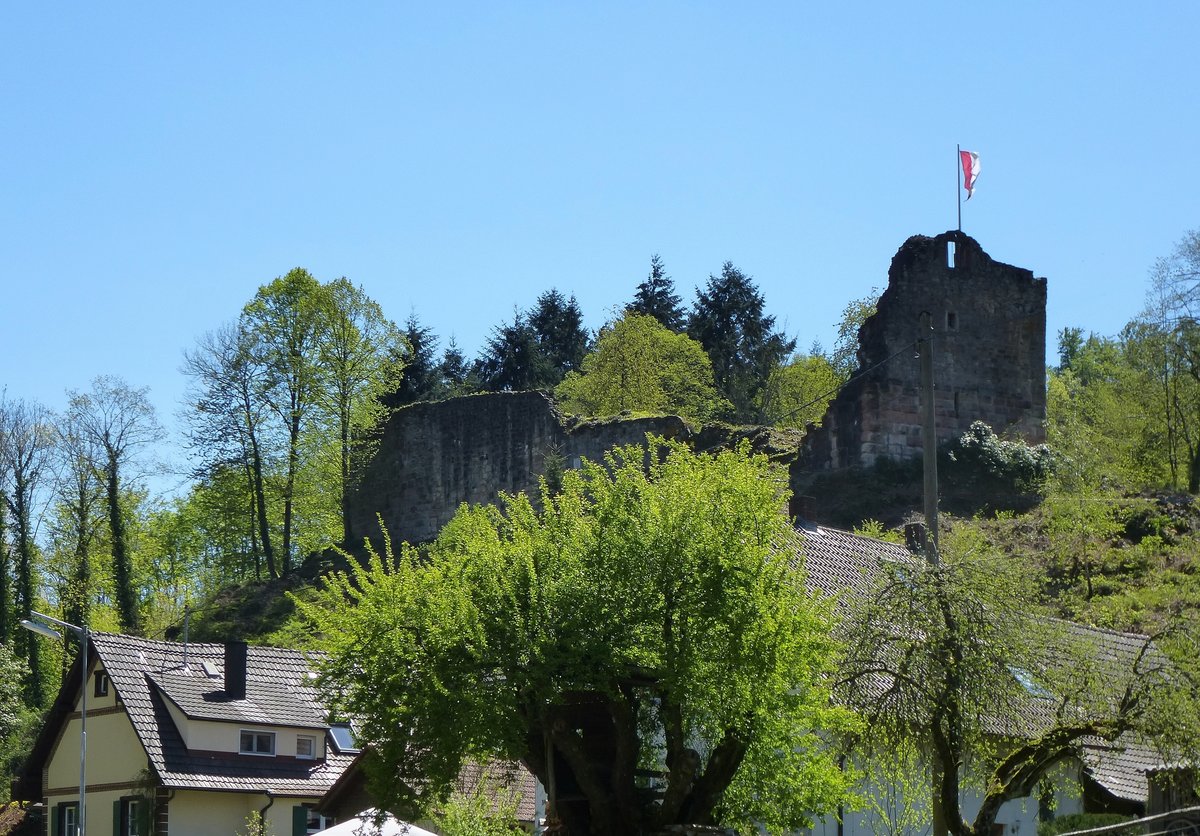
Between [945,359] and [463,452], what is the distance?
1421cm

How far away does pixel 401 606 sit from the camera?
20859 mm

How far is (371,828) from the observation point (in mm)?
21422

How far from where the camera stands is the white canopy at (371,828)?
69.7 ft

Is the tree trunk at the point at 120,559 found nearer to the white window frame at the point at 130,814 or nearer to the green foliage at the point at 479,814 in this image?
the white window frame at the point at 130,814

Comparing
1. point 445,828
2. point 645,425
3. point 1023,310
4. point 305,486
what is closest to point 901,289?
point 1023,310

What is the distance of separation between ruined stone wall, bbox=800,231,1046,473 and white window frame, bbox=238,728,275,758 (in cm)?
1751

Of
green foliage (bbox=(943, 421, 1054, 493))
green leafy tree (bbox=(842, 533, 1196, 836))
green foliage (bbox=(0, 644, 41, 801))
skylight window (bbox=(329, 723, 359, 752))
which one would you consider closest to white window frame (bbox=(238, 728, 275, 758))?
skylight window (bbox=(329, 723, 359, 752))

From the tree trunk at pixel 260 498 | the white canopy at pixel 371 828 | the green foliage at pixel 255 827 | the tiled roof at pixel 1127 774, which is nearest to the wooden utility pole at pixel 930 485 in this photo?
the tiled roof at pixel 1127 774

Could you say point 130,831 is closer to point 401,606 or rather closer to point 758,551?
point 401,606

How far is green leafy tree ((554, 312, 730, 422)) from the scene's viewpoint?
6431 centimetres

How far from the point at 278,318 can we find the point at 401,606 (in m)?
37.4

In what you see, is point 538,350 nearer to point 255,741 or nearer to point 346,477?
point 346,477

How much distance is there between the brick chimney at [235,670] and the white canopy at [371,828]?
10086 mm

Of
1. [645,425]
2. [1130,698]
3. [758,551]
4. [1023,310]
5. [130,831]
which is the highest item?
[1023,310]
